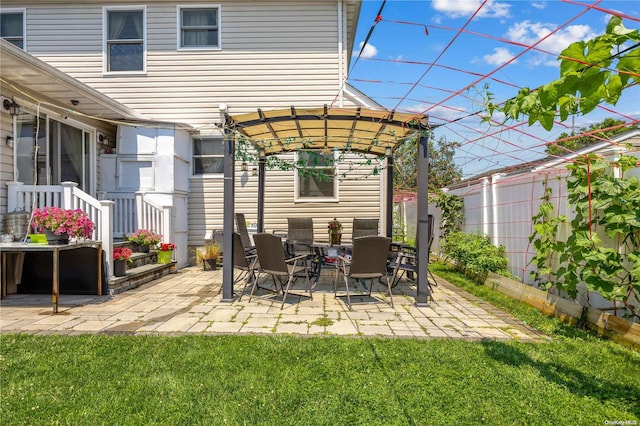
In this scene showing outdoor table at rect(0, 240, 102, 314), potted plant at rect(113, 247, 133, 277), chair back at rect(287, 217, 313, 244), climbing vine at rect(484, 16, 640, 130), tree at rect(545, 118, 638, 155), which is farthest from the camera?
chair back at rect(287, 217, 313, 244)

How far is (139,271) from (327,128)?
398 centimetres

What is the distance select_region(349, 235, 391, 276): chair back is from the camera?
4738mm

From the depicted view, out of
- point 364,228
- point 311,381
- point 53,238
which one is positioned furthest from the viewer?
point 364,228

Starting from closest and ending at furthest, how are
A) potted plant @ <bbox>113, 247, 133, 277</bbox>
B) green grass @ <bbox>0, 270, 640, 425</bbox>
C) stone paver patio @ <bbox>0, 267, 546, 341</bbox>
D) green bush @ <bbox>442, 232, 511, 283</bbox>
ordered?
green grass @ <bbox>0, 270, 640, 425</bbox>
stone paver patio @ <bbox>0, 267, 546, 341</bbox>
potted plant @ <bbox>113, 247, 133, 277</bbox>
green bush @ <bbox>442, 232, 511, 283</bbox>

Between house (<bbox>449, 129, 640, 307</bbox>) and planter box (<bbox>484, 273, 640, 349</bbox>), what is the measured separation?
0.32 metres

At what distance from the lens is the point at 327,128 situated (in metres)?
6.18

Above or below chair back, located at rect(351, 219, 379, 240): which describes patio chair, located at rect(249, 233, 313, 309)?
below

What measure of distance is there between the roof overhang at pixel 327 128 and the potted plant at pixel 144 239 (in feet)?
8.62

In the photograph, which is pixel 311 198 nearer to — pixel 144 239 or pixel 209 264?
pixel 209 264

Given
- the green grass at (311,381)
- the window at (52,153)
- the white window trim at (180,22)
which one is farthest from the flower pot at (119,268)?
the white window trim at (180,22)

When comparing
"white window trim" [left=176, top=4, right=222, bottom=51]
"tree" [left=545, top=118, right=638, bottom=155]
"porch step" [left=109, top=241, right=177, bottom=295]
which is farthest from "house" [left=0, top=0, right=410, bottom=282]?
"tree" [left=545, top=118, right=638, bottom=155]

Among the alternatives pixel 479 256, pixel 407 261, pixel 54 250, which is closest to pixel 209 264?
pixel 54 250

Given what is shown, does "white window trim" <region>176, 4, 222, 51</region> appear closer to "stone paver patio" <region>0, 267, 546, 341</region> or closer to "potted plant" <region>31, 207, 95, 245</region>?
"potted plant" <region>31, 207, 95, 245</region>

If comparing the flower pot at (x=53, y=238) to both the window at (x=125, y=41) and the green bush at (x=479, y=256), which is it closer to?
the window at (x=125, y=41)
